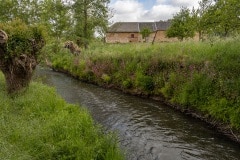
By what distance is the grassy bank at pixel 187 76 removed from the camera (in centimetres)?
875

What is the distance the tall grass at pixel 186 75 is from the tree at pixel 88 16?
13.4m

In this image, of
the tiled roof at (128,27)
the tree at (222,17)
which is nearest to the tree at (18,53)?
the tree at (222,17)

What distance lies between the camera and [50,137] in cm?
588

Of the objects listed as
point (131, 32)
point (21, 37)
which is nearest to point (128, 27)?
point (131, 32)

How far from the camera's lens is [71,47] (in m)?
26.6

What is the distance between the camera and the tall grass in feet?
29.0

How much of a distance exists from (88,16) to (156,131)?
25.0 m

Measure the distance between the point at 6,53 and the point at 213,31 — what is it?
772 cm

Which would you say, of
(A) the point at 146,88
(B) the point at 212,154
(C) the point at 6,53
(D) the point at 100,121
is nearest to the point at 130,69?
(A) the point at 146,88

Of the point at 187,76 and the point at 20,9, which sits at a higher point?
the point at 20,9

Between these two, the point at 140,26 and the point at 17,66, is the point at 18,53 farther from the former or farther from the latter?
the point at 140,26

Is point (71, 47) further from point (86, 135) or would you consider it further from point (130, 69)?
point (86, 135)

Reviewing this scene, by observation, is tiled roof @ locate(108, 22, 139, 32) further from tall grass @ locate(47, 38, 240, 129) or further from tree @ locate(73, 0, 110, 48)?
tall grass @ locate(47, 38, 240, 129)

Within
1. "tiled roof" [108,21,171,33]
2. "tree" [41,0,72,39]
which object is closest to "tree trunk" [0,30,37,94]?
"tree" [41,0,72,39]
